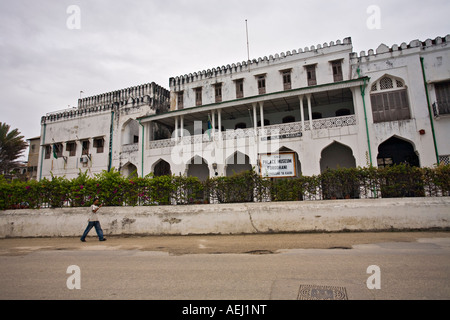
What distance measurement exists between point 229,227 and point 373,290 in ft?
19.3

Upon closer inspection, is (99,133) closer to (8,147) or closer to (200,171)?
(200,171)

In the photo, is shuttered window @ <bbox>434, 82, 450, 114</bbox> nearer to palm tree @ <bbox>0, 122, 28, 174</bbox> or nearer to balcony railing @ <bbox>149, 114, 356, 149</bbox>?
balcony railing @ <bbox>149, 114, 356, 149</bbox>

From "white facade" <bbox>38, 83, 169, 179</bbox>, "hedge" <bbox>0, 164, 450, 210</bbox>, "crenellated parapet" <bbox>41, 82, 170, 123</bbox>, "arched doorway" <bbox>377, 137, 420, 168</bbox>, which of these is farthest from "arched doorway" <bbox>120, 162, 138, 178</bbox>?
"arched doorway" <bbox>377, 137, 420, 168</bbox>

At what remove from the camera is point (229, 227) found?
29.8 ft

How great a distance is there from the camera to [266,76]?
20.0m

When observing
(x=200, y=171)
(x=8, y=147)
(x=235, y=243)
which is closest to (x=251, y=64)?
(x=200, y=171)

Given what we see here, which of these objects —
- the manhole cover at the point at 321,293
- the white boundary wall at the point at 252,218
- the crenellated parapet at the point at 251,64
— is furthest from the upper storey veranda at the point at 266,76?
the manhole cover at the point at 321,293

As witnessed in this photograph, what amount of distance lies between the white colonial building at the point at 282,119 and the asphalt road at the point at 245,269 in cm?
695

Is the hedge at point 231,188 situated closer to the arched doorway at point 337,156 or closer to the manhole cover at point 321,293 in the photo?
the manhole cover at point 321,293

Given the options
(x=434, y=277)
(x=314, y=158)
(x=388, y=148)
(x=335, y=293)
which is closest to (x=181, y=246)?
(x=335, y=293)

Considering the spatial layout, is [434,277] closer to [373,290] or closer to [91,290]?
[373,290]

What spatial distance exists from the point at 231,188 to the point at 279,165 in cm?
435

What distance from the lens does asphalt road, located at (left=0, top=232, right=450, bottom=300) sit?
3613 mm

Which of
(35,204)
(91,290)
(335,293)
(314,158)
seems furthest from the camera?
(314,158)
